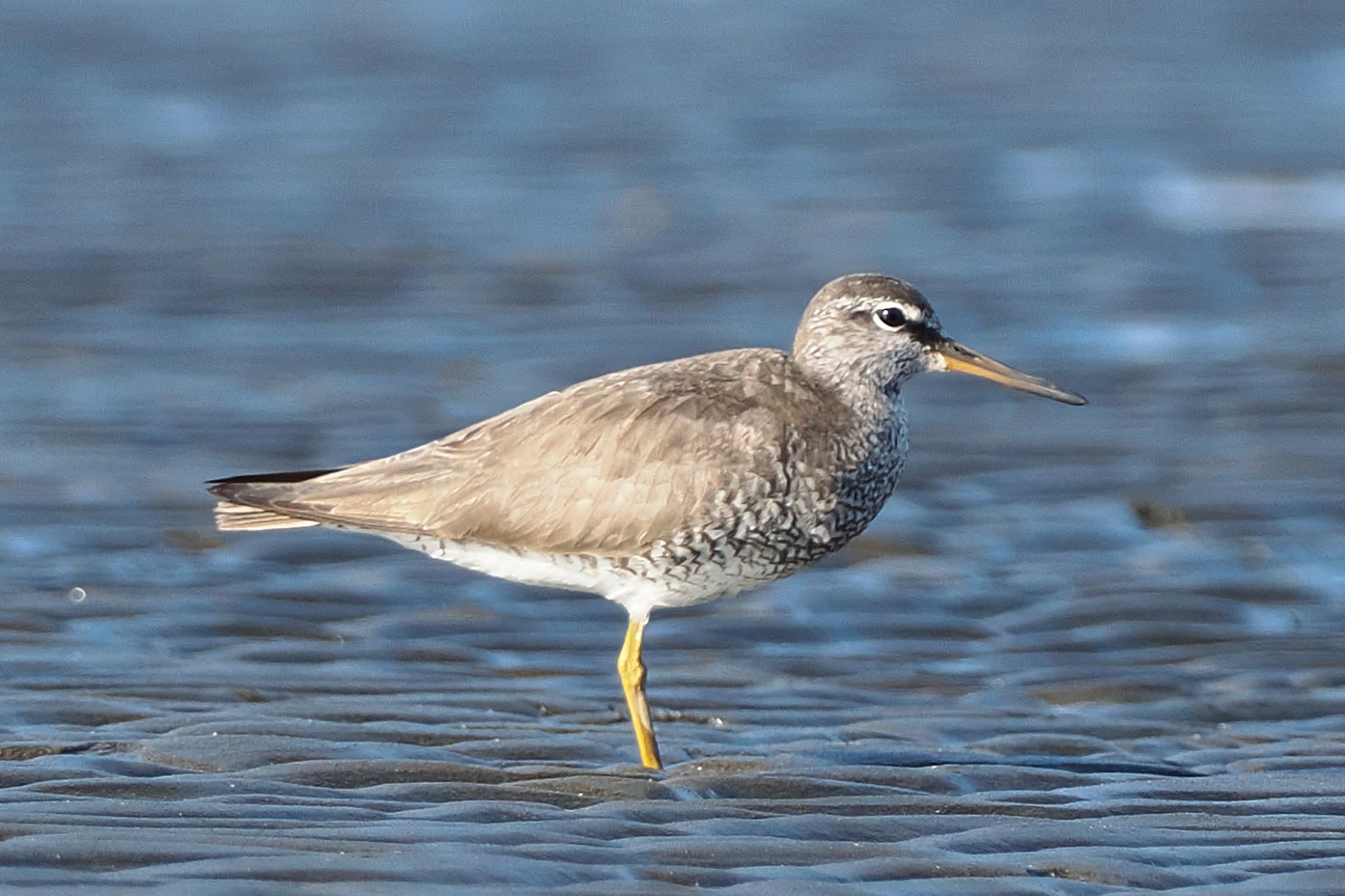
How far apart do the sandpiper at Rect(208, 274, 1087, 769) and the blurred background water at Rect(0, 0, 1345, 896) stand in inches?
25.7

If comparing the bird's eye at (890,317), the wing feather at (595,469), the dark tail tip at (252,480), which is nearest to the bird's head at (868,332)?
the bird's eye at (890,317)

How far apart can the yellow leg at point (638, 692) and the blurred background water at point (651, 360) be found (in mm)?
140

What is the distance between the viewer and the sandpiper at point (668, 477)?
815 centimetres

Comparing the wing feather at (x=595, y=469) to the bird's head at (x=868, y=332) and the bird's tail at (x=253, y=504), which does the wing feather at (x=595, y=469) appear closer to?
the bird's tail at (x=253, y=504)

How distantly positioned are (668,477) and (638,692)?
0.83m

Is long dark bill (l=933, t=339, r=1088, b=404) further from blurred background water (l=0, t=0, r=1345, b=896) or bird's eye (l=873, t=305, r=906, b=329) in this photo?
blurred background water (l=0, t=0, r=1345, b=896)

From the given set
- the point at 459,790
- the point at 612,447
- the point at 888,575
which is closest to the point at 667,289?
the point at 888,575

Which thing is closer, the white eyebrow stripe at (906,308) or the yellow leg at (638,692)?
the yellow leg at (638,692)

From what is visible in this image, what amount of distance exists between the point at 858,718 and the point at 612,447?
150 centimetres

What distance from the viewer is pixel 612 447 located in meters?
8.34

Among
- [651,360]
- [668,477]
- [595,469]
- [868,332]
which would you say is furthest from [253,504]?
[651,360]

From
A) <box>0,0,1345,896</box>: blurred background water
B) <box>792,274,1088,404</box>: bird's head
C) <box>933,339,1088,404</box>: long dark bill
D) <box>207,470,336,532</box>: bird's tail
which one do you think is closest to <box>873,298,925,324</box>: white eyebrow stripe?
<box>792,274,1088,404</box>: bird's head

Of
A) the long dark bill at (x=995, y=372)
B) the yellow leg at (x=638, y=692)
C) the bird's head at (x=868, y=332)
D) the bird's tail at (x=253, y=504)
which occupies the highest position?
the bird's head at (x=868, y=332)

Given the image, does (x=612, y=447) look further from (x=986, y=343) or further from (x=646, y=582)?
(x=986, y=343)
